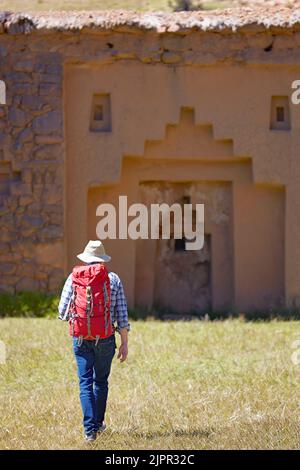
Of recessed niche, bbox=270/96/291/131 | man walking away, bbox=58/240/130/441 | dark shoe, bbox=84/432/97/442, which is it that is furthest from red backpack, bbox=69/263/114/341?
recessed niche, bbox=270/96/291/131

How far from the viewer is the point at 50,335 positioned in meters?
13.7

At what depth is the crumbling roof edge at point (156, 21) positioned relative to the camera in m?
15.9

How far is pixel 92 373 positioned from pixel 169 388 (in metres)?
2.62

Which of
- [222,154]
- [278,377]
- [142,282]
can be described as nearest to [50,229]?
[142,282]

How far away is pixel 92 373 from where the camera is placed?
8.28 m

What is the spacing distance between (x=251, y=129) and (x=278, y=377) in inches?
238

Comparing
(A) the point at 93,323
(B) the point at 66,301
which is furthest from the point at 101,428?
(B) the point at 66,301

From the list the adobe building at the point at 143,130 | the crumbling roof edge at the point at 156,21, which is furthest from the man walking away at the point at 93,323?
the crumbling roof edge at the point at 156,21

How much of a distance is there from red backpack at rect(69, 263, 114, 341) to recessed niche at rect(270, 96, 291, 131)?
8897mm

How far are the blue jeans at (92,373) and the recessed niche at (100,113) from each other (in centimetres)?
857

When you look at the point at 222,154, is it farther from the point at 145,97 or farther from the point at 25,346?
the point at 25,346

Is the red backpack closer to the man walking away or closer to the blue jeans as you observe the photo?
the man walking away

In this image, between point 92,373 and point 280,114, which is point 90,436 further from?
point 280,114

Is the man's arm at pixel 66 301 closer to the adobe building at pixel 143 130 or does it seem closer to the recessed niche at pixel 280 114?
the adobe building at pixel 143 130
